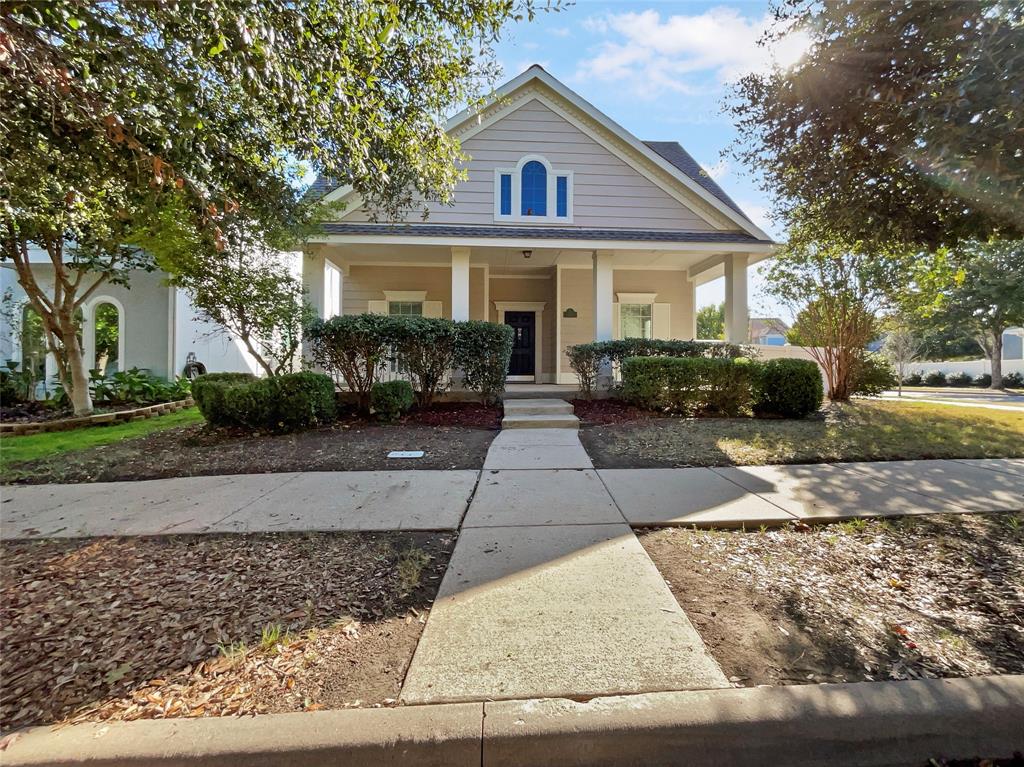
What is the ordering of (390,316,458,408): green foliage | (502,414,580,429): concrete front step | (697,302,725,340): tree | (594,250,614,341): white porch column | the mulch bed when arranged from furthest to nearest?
(697,302,725,340): tree < (594,250,614,341): white porch column < (390,316,458,408): green foliage < (502,414,580,429): concrete front step < the mulch bed

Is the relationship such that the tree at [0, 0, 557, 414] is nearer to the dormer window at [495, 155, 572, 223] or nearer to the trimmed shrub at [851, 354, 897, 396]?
the dormer window at [495, 155, 572, 223]

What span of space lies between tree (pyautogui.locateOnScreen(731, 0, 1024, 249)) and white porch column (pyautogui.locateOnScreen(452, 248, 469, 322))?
603 centimetres

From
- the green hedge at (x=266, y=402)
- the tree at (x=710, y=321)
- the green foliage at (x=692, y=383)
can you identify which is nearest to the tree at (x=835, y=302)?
the green foliage at (x=692, y=383)

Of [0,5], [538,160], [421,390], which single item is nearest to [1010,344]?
[538,160]

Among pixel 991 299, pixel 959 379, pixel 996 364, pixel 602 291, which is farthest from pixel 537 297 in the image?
pixel 959 379

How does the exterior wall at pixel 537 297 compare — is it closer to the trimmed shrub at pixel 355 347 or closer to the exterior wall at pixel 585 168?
the exterior wall at pixel 585 168

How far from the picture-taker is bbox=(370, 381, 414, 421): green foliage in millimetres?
7934

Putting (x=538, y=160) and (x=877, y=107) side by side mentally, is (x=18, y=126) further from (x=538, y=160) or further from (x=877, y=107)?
(x=538, y=160)

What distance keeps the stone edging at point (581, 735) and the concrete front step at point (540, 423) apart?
5.88 meters

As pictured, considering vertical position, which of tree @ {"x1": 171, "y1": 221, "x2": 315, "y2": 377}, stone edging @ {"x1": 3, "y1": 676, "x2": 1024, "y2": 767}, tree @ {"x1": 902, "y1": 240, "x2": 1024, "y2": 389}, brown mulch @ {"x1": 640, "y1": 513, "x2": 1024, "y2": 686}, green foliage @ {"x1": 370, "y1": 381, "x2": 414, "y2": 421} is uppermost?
tree @ {"x1": 902, "y1": 240, "x2": 1024, "y2": 389}

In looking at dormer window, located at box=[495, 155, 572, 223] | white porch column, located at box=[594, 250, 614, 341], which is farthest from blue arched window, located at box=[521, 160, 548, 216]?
white porch column, located at box=[594, 250, 614, 341]

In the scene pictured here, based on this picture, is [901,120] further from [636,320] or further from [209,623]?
[636,320]

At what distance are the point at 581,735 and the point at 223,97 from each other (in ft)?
17.7

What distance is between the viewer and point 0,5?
299 centimetres
